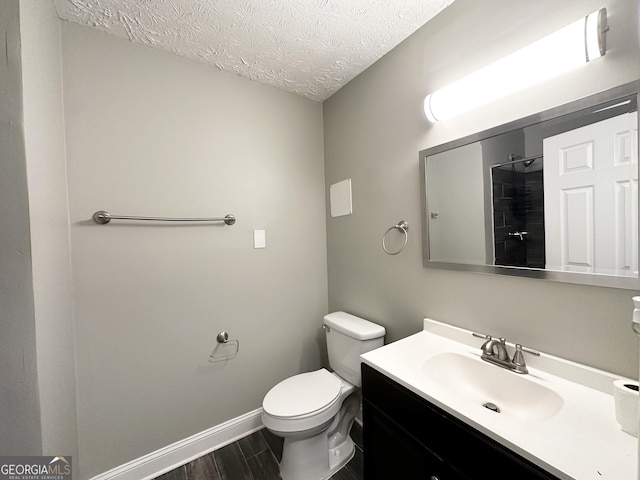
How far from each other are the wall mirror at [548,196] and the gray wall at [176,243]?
105cm

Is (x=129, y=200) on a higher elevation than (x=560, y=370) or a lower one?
higher

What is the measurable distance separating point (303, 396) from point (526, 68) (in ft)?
5.69

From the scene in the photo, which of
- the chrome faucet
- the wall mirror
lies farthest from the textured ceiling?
the chrome faucet

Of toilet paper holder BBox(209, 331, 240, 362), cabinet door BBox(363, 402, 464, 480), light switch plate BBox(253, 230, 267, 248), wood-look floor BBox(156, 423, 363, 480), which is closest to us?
cabinet door BBox(363, 402, 464, 480)

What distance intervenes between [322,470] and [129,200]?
1747 mm

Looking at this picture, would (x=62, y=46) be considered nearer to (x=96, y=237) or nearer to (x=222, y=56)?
(x=222, y=56)

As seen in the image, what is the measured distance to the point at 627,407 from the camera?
634 mm

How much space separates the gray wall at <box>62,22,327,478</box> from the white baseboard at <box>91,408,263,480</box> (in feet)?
0.13

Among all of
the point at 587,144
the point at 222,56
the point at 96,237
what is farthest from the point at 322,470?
the point at 222,56

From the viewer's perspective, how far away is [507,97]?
1.00 metres

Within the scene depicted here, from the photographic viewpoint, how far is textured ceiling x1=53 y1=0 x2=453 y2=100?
1.12 meters

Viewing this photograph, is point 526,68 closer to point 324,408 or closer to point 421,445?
point 421,445

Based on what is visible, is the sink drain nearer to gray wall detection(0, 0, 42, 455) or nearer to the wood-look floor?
the wood-look floor

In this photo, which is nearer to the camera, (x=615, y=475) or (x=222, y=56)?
(x=615, y=475)
